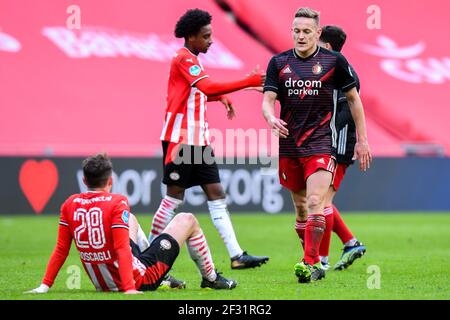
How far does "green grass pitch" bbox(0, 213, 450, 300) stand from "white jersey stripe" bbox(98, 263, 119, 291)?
12cm

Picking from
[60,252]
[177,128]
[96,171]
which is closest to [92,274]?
[60,252]

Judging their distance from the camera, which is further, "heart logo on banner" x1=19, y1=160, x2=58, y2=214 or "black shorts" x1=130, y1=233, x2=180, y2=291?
"heart logo on banner" x1=19, y1=160, x2=58, y2=214

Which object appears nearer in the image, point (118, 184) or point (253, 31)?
point (118, 184)

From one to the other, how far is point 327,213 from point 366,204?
29.9 ft

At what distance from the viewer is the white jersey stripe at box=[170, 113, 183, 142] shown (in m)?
9.27

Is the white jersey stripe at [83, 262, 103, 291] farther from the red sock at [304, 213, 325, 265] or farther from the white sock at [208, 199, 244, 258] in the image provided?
the white sock at [208, 199, 244, 258]

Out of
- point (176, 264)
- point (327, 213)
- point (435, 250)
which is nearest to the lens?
point (327, 213)

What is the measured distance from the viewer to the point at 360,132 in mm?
8312

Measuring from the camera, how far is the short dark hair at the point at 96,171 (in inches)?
261

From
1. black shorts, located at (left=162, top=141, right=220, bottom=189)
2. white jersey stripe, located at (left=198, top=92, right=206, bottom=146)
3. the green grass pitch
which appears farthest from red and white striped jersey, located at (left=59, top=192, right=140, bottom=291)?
white jersey stripe, located at (left=198, top=92, right=206, bottom=146)

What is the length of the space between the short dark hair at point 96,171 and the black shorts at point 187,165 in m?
2.60
